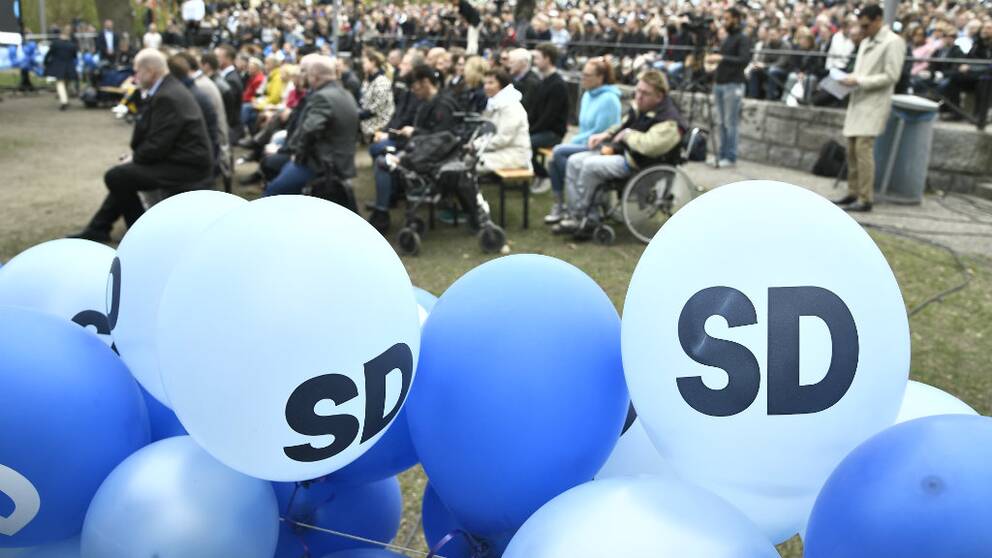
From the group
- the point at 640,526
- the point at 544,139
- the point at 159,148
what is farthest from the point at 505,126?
the point at 640,526

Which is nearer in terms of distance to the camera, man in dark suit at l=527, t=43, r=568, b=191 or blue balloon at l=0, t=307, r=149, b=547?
blue balloon at l=0, t=307, r=149, b=547

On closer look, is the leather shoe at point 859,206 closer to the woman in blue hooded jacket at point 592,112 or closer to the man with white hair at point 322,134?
the woman in blue hooded jacket at point 592,112

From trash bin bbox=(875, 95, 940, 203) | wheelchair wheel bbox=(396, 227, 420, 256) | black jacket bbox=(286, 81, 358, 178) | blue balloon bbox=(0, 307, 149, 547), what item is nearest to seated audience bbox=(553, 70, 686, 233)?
wheelchair wheel bbox=(396, 227, 420, 256)

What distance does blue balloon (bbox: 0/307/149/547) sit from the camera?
1.88 meters

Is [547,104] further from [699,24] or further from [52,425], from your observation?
[52,425]

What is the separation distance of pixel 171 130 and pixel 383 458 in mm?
4819

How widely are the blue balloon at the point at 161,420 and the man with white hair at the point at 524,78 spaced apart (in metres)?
6.33

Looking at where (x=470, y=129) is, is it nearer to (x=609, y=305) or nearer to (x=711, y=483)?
(x=609, y=305)

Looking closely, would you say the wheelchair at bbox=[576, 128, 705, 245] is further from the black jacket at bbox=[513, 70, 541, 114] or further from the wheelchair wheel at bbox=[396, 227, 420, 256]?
the black jacket at bbox=[513, 70, 541, 114]

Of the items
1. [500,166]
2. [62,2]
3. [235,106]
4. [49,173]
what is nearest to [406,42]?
[235,106]

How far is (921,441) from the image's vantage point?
142cm

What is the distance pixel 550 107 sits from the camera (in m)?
8.18

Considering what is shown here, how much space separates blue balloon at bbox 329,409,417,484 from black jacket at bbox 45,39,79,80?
17494mm

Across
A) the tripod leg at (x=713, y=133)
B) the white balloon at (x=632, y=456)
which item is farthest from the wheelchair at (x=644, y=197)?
the white balloon at (x=632, y=456)
